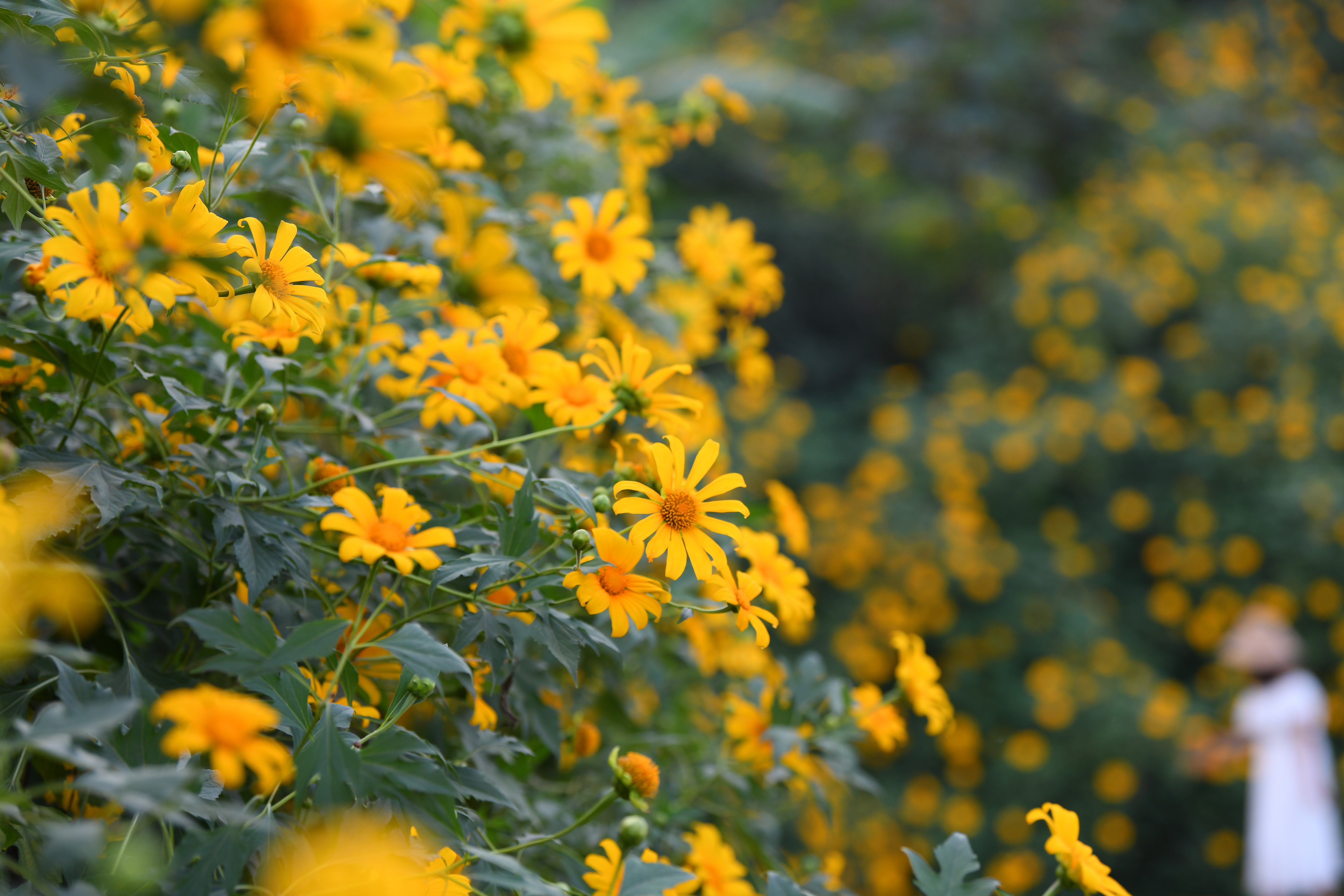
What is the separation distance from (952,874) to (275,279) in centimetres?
71

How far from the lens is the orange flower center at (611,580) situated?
2.40 feet

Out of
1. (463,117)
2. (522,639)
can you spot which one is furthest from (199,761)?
(463,117)

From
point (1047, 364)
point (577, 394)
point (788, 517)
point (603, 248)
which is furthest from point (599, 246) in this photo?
point (1047, 364)

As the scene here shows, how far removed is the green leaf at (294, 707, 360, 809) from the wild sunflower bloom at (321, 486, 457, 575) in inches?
4.4

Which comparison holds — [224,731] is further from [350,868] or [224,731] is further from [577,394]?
[577,394]

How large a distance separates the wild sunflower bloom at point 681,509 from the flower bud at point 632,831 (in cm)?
20

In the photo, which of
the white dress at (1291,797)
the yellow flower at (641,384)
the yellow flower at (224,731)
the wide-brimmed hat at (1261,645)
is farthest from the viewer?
the wide-brimmed hat at (1261,645)

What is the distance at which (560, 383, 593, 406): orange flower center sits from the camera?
901 mm

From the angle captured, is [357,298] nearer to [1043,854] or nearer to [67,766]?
[67,766]

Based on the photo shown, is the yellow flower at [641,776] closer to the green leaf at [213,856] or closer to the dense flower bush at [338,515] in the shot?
the dense flower bush at [338,515]

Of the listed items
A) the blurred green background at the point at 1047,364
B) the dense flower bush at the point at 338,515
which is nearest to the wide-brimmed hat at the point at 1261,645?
the blurred green background at the point at 1047,364

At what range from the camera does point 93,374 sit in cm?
72

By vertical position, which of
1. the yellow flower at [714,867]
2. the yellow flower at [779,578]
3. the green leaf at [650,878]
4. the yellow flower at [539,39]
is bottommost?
the green leaf at [650,878]

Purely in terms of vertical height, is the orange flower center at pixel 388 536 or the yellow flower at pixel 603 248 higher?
the yellow flower at pixel 603 248
